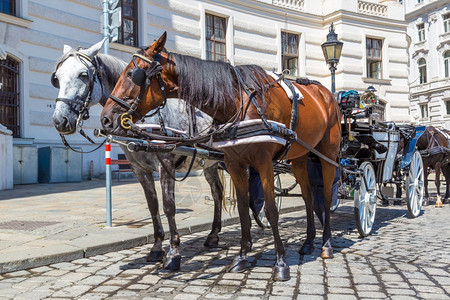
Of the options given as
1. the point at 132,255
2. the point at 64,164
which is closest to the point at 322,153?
the point at 132,255

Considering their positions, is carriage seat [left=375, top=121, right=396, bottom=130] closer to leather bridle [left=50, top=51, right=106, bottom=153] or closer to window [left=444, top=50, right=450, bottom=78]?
leather bridle [left=50, top=51, right=106, bottom=153]

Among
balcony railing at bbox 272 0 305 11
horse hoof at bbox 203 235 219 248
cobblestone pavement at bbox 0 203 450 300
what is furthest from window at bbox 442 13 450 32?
A: horse hoof at bbox 203 235 219 248

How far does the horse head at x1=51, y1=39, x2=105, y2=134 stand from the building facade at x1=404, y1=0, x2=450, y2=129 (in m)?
40.3

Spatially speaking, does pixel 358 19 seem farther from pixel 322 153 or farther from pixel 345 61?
pixel 322 153

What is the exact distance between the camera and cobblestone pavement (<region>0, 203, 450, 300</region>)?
3.45 metres

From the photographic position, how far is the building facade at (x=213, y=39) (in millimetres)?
12375

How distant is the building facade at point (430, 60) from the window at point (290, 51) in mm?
24775

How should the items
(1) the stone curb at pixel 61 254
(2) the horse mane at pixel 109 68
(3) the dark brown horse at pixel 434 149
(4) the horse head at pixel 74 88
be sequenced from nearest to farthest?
1. (4) the horse head at pixel 74 88
2. (1) the stone curb at pixel 61 254
3. (2) the horse mane at pixel 109 68
4. (3) the dark brown horse at pixel 434 149

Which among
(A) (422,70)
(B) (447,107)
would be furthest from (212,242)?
(A) (422,70)

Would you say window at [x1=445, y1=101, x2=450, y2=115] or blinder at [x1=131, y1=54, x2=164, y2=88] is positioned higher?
window at [x1=445, y1=101, x2=450, y2=115]

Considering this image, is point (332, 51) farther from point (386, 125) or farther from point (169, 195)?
point (169, 195)

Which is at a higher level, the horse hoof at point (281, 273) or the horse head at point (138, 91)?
A: the horse head at point (138, 91)

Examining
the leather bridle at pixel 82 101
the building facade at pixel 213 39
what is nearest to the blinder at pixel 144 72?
the leather bridle at pixel 82 101

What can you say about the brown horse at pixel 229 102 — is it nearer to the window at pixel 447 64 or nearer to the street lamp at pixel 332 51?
the street lamp at pixel 332 51
